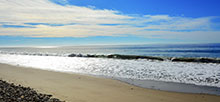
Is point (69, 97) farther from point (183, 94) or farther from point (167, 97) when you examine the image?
point (183, 94)

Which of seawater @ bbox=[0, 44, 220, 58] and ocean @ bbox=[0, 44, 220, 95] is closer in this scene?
ocean @ bbox=[0, 44, 220, 95]

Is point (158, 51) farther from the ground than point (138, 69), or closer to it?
farther from the ground

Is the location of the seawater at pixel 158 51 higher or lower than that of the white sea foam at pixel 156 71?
higher

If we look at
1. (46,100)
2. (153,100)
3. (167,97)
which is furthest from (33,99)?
(167,97)

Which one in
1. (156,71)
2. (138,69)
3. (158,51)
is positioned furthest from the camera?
(158,51)

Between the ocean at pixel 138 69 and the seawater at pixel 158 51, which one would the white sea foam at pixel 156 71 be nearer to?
the ocean at pixel 138 69

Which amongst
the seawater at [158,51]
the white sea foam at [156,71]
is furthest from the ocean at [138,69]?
the seawater at [158,51]

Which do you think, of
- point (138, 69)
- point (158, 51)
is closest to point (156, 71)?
point (138, 69)

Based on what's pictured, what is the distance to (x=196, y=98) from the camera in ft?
22.4

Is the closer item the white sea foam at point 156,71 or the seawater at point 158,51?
the white sea foam at point 156,71

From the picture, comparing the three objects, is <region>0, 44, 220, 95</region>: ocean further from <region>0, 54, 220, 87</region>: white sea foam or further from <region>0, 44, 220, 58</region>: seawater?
<region>0, 44, 220, 58</region>: seawater

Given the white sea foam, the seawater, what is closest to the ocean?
the white sea foam

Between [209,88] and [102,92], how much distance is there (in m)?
4.92

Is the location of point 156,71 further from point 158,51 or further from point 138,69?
point 158,51
